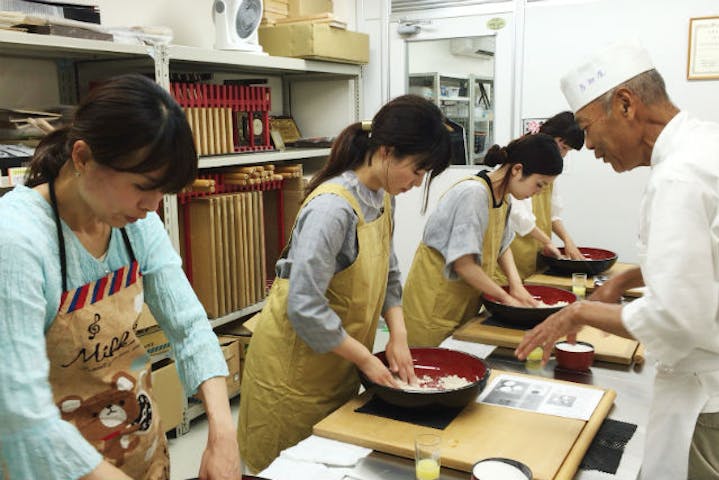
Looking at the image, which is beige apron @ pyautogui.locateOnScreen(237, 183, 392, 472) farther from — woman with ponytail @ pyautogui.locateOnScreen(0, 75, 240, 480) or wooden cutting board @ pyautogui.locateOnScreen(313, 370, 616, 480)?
woman with ponytail @ pyautogui.locateOnScreen(0, 75, 240, 480)

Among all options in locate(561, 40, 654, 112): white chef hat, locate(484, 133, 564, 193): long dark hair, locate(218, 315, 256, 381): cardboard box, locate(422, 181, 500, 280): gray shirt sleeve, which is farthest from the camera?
locate(218, 315, 256, 381): cardboard box

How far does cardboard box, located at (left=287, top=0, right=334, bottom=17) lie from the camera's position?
4.02 metres

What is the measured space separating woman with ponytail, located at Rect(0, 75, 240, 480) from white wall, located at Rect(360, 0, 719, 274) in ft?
10.1

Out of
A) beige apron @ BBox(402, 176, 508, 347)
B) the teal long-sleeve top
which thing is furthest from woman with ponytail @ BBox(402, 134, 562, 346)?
the teal long-sleeve top

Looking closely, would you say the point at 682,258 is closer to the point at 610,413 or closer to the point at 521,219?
the point at 610,413

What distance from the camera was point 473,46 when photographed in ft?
13.5

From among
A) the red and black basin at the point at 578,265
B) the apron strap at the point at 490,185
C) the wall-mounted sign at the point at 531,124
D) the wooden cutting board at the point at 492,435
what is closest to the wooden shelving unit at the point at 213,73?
the wall-mounted sign at the point at 531,124

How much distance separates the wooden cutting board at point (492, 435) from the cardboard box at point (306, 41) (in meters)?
2.54

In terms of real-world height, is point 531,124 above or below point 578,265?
above

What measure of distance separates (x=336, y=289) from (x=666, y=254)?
0.83 m

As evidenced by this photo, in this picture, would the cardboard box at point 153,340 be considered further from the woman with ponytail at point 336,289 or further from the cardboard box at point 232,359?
the woman with ponytail at point 336,289

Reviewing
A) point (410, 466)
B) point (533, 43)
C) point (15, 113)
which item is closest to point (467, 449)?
point (410, 466)

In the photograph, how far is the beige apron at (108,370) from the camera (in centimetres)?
112

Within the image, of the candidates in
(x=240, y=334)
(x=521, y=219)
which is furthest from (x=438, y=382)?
(x=240, y=334)
